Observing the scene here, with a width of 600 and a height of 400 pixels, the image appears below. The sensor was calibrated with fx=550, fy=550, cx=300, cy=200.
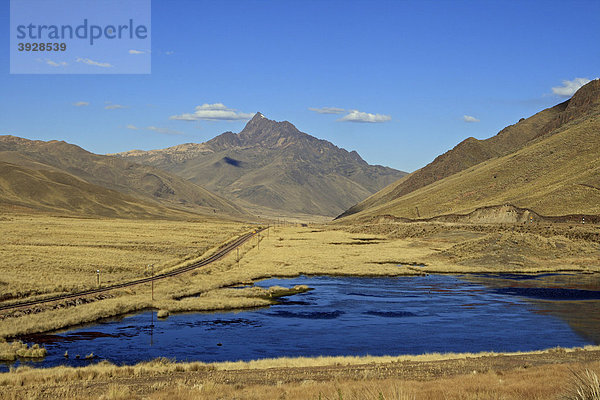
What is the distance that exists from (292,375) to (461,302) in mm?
36283

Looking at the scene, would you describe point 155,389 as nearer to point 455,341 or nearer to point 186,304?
point 455,341

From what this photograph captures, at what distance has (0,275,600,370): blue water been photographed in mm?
38125

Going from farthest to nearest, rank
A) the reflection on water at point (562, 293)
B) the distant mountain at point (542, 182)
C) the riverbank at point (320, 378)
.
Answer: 1. the distant mountain at point (542, 182)
2. the reflection on water at point (562, 293)
3. the riverbank at point (320, 378)

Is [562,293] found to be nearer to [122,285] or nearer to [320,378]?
[320,378]

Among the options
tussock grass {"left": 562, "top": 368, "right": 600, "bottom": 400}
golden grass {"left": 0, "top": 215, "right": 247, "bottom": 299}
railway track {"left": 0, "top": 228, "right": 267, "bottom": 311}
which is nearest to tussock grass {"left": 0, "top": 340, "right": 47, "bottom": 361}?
railway track {"left": 0, "top": 228, "right": 267, "bottom": 311}

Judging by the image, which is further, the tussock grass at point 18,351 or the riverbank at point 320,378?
the tussock grass at point 18,351

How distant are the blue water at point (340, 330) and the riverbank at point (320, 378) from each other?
580 cm

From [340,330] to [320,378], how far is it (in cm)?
1977

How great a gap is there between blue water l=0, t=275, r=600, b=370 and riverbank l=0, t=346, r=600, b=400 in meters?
5.80

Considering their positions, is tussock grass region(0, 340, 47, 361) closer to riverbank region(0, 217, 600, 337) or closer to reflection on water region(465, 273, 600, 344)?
riverbank region(0, 217, 600, 337)

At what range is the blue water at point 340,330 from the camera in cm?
3812

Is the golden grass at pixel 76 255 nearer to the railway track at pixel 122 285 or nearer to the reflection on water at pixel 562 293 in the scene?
the railway track at pixel 122 285

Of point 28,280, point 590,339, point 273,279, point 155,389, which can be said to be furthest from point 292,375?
point 273,279

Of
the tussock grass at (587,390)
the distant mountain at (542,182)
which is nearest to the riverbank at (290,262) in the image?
the distant mountain at (542,182)
